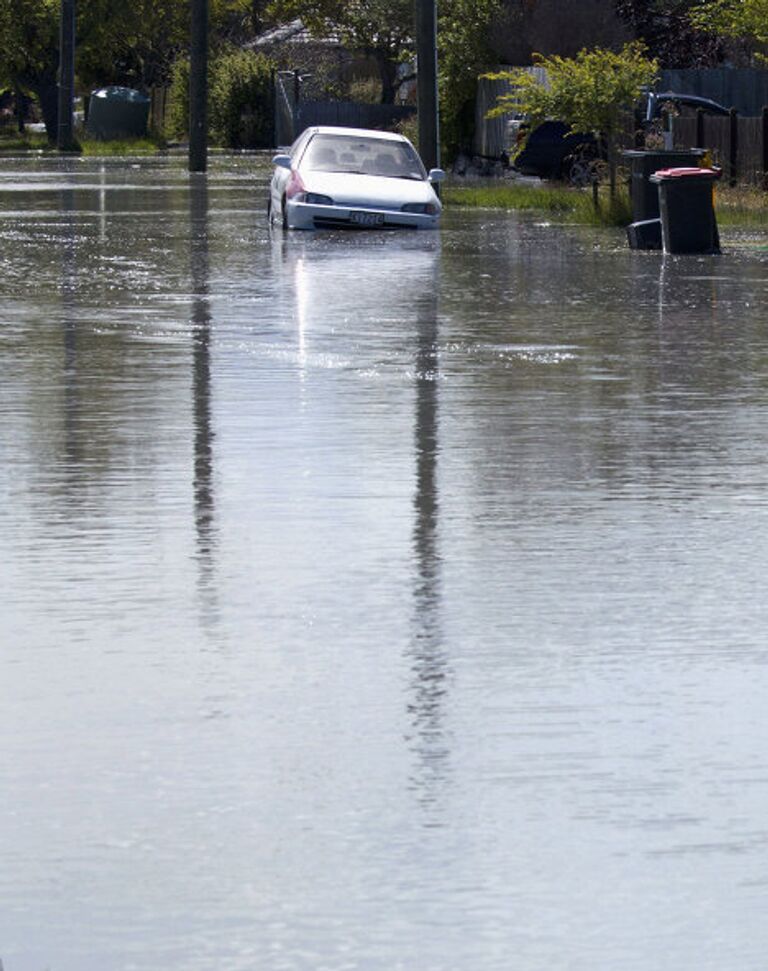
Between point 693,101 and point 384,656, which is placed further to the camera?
point 693,101

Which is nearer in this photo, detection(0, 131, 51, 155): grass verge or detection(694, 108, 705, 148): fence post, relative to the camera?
detection(694, 108, 705, 148): fence post

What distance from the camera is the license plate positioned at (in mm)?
32844

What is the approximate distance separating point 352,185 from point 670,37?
81.7 feet

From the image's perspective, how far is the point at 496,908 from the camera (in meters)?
5.55

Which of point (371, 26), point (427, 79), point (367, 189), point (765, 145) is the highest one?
point (371, 26)

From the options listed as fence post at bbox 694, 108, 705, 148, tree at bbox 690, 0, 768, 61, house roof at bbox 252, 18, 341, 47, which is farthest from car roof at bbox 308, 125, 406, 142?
house roof at bbox 252, 18, 341, 47

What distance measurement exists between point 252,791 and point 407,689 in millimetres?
1235

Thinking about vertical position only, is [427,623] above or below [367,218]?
below

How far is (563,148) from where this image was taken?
1868 inches

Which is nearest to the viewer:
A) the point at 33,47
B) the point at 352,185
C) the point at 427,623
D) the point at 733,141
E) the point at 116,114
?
the point at 427,623

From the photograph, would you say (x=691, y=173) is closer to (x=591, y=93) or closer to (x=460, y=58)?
(x=591, y=93)

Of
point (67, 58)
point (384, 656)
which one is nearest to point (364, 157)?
point (384, 656)

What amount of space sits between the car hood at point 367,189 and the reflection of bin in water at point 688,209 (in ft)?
15.2

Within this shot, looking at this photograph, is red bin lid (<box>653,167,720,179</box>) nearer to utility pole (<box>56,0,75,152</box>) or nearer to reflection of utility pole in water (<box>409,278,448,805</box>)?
reflection of utility pole in water (<box>409,278,448,805</box>)
